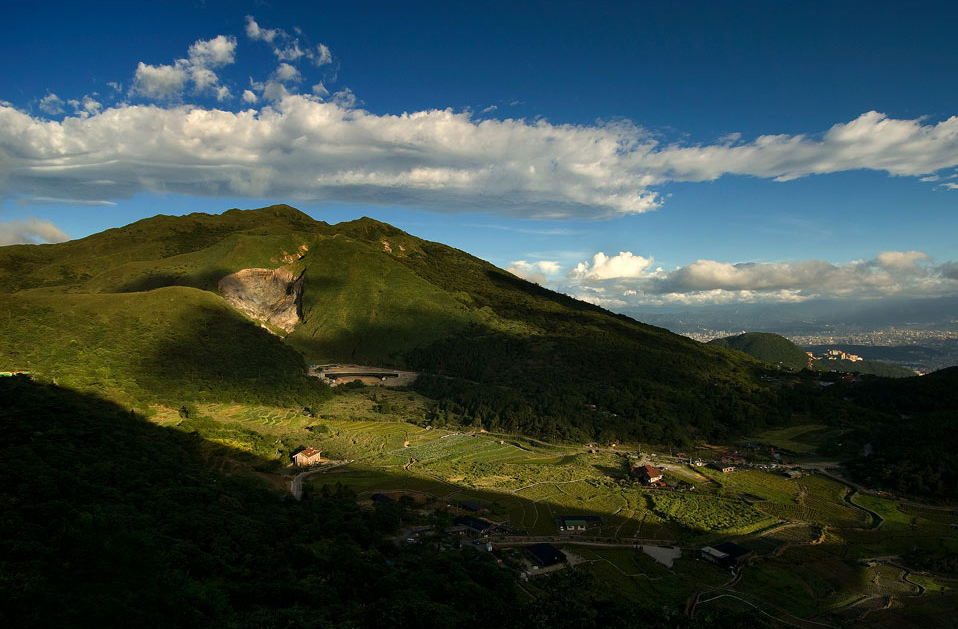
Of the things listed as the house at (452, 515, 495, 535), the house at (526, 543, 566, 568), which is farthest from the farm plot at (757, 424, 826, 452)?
the house at (452, 515, 495, 535)

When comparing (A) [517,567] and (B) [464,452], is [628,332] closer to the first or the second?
(B) [464,452]

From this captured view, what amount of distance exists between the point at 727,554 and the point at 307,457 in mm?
46184

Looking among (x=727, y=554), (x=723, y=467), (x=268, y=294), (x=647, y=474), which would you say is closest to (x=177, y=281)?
(x=268, y=294)

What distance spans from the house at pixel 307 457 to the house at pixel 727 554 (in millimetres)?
44208

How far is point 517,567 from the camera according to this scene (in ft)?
117

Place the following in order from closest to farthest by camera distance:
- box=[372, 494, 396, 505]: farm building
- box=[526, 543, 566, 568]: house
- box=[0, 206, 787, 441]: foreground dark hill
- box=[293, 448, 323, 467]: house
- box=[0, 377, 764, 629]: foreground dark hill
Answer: box=[0, 377, 764, 629]: foreground dark hill → box=[526, 543, 566, 568]: house → box=[372, 494, 396, 505]: farm building → box=[293, 448, 323, 467]: house → box=[0, 206, 787, 441]: foreground dark hill

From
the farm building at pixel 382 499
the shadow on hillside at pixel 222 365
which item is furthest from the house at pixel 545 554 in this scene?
the shadow on hillside at pixel 222 365

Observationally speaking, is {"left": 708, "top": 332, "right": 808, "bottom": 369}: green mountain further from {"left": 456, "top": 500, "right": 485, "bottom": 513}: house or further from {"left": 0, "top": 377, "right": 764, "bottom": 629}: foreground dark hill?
{"left": 0, "top": 377, "right": 764, "bottom": 629}: foreground dark hill

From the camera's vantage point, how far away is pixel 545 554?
37594 millimetres

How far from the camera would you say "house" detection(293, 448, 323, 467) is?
57.9 meters

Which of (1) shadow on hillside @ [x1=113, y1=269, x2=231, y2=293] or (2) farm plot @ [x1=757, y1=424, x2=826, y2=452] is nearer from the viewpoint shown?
(2) farm plot @ [x1=757, y1=424, x2=826, y2=452]

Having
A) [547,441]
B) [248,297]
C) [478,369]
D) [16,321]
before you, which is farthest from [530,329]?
[16,321]

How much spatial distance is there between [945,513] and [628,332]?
82.1m

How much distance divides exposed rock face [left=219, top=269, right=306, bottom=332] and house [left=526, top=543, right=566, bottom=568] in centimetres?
11153
